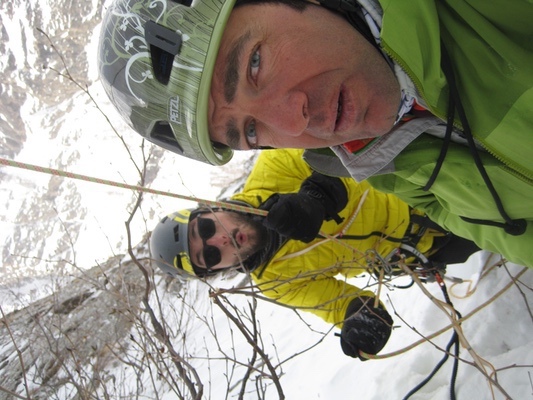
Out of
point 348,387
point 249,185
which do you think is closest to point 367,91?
point 249,185

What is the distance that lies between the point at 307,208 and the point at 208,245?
124 cm

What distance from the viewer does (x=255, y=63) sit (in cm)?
141

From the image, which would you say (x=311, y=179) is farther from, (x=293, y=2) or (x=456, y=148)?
(x=293, y=2)

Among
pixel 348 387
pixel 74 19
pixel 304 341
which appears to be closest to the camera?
pixel 348 387

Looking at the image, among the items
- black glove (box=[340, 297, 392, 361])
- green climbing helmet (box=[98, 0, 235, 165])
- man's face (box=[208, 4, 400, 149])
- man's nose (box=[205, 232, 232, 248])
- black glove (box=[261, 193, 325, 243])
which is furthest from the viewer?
man's nose (box=[205, 232, 232, 248])

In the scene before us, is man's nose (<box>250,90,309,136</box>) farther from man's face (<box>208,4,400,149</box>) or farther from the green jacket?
the green jacket

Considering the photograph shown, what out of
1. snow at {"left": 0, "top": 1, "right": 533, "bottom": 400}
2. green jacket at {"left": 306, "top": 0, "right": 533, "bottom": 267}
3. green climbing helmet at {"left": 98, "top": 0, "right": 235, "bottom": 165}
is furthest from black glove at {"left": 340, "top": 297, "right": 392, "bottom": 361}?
green climbing helmet at {"left": 98, "top": 0, "right": 235, "bottom": 165}

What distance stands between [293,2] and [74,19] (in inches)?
2781

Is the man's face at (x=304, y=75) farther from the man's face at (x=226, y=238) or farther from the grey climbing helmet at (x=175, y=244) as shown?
the grey climbing helmet at (x=175, y=244)

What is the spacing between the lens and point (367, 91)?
1.36 m

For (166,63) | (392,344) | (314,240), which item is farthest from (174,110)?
(392,344)

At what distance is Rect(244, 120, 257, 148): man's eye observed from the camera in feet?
5.42

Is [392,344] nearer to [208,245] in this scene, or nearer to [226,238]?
[226,238]

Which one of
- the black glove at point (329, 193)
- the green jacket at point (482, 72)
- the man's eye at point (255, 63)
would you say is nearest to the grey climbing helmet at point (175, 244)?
the black glove at point (329, 193)
